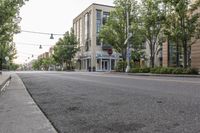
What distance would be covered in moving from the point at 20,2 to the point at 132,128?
1888cm

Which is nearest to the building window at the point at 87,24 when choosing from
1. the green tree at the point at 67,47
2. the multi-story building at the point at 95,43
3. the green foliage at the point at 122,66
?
the multi-story building at the point at 95,43

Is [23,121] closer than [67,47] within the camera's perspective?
Yes

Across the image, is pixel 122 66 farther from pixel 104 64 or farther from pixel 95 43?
pixel 104 64

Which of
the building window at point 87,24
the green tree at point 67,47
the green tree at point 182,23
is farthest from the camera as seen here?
the green tree at point 67,47

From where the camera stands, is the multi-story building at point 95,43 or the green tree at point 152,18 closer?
the green tree at point 152,18

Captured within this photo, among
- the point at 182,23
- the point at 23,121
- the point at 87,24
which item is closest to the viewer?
the point at 23,121

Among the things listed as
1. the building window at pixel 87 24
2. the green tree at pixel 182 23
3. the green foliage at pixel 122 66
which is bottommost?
the green foliage at pixel 122 66

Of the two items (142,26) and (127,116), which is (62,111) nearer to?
(127,116)

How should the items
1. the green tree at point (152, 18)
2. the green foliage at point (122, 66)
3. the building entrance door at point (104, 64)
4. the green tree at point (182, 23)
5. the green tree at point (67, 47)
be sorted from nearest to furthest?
the green tree at point (182, 23) < the green tree at point (152, 18) < the green foliage at point (122, 66) < the building entrance door at point (104, 64) < the green tree at point (67, 47)

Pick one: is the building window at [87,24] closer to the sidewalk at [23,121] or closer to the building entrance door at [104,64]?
the building entrance door at [104,64]

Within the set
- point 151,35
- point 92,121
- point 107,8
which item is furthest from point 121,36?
point 92,121

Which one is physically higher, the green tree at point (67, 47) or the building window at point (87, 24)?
the building window at point (87, 24)

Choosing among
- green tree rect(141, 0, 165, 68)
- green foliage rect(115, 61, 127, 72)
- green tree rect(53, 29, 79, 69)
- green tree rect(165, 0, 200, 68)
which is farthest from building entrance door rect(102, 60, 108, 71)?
green tree rect(165, 0, 200, 68)

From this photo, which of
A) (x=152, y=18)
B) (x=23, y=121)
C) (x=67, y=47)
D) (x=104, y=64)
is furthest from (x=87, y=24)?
(x=23, y=121)
